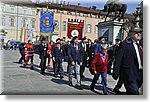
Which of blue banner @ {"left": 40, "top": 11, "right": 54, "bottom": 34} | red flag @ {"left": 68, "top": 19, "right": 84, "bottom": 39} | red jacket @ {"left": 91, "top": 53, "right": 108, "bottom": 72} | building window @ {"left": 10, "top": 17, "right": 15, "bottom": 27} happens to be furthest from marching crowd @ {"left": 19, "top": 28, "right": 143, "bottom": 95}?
building window @ {"left": 10, "top": 17, "right": 15, "bottom": 27}

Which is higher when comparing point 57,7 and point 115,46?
point 57,7

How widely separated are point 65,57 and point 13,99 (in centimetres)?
218

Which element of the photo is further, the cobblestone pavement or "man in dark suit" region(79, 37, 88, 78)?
"man in dark suit" region(79, 37, 88, 78)

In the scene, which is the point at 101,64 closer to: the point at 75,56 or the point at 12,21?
the point at 75,56

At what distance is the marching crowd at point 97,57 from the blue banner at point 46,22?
54 cm

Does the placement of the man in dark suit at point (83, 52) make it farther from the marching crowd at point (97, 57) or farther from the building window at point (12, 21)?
the building window at point (12, 21)

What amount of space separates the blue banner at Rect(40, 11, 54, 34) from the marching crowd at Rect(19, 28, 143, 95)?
0.54m

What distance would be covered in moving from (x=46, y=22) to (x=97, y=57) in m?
1.31

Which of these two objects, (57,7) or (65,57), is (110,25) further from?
(57,7)

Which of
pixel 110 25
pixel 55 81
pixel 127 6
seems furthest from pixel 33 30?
pixel 110 25

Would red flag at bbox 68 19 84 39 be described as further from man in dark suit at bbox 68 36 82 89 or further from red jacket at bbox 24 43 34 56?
red jacket at bbox 24 43 34 56

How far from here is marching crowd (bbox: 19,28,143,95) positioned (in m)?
4.87

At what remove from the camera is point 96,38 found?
6680 millimetres

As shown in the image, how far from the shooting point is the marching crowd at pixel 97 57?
4867 millimetres
